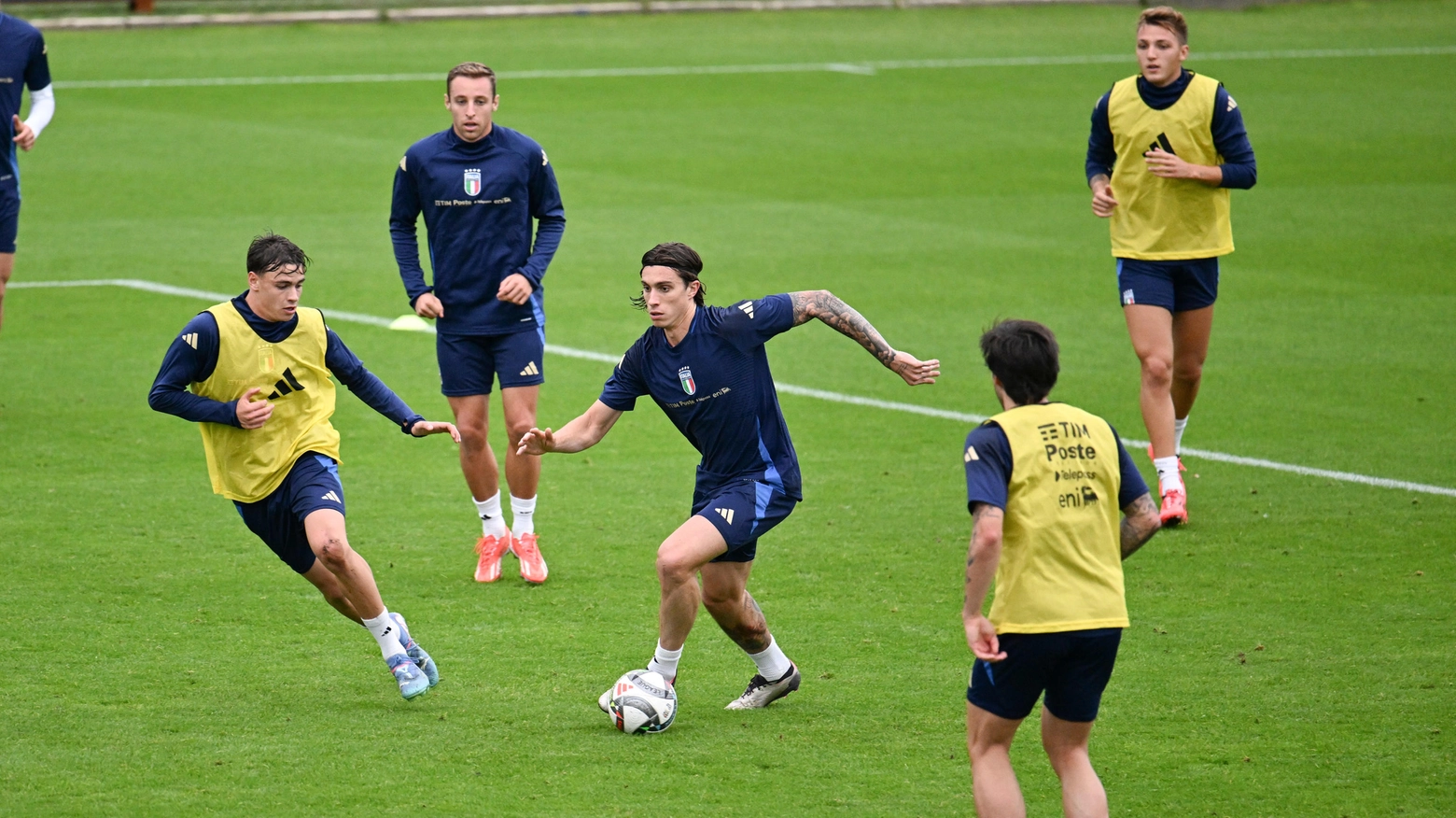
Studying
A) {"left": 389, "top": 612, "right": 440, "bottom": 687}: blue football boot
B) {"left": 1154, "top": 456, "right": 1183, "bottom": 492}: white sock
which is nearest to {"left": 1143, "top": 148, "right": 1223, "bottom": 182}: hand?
{"left": 1154, "top": 456, "right": 1183, "bottom": 492}: white sock

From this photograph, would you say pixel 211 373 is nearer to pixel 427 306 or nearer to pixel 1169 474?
pixel 427 306

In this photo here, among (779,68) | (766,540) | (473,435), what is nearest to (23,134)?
(473,435)

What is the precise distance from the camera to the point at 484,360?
29.8 ft

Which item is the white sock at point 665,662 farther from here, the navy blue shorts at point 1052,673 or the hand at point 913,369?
the navy blue shorts at point 1052,673

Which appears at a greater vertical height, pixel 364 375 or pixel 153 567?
pixel 364 375

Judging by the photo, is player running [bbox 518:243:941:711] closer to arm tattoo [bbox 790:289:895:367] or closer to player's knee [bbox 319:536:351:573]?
arm tattoo [bbox 790:289:895:367]

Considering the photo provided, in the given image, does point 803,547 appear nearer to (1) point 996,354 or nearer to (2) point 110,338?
(1) point 996,354

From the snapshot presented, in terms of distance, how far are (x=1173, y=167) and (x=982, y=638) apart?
16.7 feet

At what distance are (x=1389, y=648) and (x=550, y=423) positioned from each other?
611 centimetres

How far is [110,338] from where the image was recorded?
45.6ft

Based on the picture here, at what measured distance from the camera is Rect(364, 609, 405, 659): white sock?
7.07 m

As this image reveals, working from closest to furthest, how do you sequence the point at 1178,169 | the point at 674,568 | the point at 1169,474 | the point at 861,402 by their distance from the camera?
1. the point at 674,568
2. the point at 1178,169
3. the point at 1169,474
4. the point at 861,402

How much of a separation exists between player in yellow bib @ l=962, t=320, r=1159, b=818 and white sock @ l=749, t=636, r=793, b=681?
1822mm

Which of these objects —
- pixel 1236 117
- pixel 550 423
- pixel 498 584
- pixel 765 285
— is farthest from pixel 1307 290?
pixel 498 584
